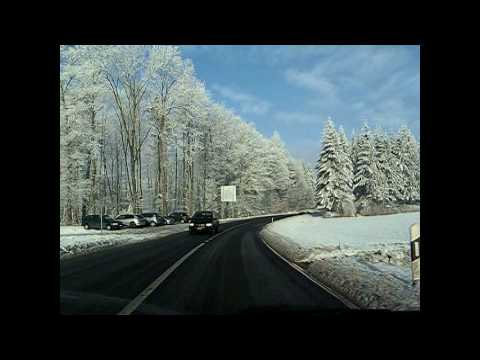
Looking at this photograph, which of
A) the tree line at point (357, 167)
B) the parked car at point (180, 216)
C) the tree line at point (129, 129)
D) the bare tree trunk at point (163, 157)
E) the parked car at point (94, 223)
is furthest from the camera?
the tree line at point (357, 167)

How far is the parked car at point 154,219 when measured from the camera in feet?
125

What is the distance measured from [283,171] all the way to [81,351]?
71.8m

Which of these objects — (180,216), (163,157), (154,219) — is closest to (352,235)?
(163,157)

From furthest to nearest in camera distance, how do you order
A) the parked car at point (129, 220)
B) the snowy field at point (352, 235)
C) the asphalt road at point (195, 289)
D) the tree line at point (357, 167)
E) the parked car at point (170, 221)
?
the tree line at point (357, 167) < the parked car at point (170, 221) < the parked car at point (129, 220) < the snowy field at point (352, 235) < the asphalt road at point (195, 289)

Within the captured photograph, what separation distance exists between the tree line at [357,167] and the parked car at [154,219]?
27.8m

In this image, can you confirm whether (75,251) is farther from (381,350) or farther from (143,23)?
(381,350)

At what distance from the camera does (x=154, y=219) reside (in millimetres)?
38750

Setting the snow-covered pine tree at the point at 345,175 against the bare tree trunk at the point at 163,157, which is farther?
the snow-covered pine tree at the point at 345,175

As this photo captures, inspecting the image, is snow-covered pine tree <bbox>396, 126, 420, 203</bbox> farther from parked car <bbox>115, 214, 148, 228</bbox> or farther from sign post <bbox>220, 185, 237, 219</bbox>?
parked car <bbox>115, 214, 148, 228</bbox>

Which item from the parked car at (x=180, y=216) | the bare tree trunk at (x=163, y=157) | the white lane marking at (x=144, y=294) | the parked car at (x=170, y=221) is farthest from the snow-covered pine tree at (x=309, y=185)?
the white lane marking at (x=144, y=294)

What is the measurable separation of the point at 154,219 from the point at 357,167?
33.6 m

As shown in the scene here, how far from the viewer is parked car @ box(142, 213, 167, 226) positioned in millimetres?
37969

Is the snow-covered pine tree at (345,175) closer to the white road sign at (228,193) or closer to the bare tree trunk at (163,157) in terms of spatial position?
the white road sign at (228,193)
